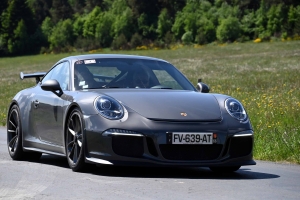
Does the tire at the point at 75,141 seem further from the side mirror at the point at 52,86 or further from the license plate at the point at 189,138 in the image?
the license plate at the point at 189,138

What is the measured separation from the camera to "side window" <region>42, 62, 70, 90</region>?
903 centimetres

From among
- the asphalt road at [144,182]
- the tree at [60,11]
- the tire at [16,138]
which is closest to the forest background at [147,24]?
the tree at [60,11]

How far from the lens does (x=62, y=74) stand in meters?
9.35

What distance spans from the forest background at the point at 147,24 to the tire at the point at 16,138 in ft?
357

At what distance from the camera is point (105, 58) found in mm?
9273

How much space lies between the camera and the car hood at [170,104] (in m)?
7.74

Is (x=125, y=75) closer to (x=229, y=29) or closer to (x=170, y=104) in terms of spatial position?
(x=170, y=104)

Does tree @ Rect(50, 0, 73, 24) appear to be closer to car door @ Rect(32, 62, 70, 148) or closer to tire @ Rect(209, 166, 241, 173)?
car door @ Rect(32, 62, 70, 148)

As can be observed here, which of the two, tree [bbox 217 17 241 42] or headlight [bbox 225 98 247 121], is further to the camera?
tree [bbox 217 17 241 42]

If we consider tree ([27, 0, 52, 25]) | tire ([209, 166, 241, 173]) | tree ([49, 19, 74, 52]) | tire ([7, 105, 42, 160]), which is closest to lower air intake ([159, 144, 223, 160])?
tire ([209, 166, 241, 173])

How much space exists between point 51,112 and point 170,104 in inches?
58.2

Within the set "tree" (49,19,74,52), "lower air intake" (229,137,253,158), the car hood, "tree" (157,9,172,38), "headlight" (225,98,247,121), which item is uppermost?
the car hood

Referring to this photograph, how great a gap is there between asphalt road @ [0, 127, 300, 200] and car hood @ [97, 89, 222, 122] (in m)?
0.57

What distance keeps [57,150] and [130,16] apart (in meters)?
153
